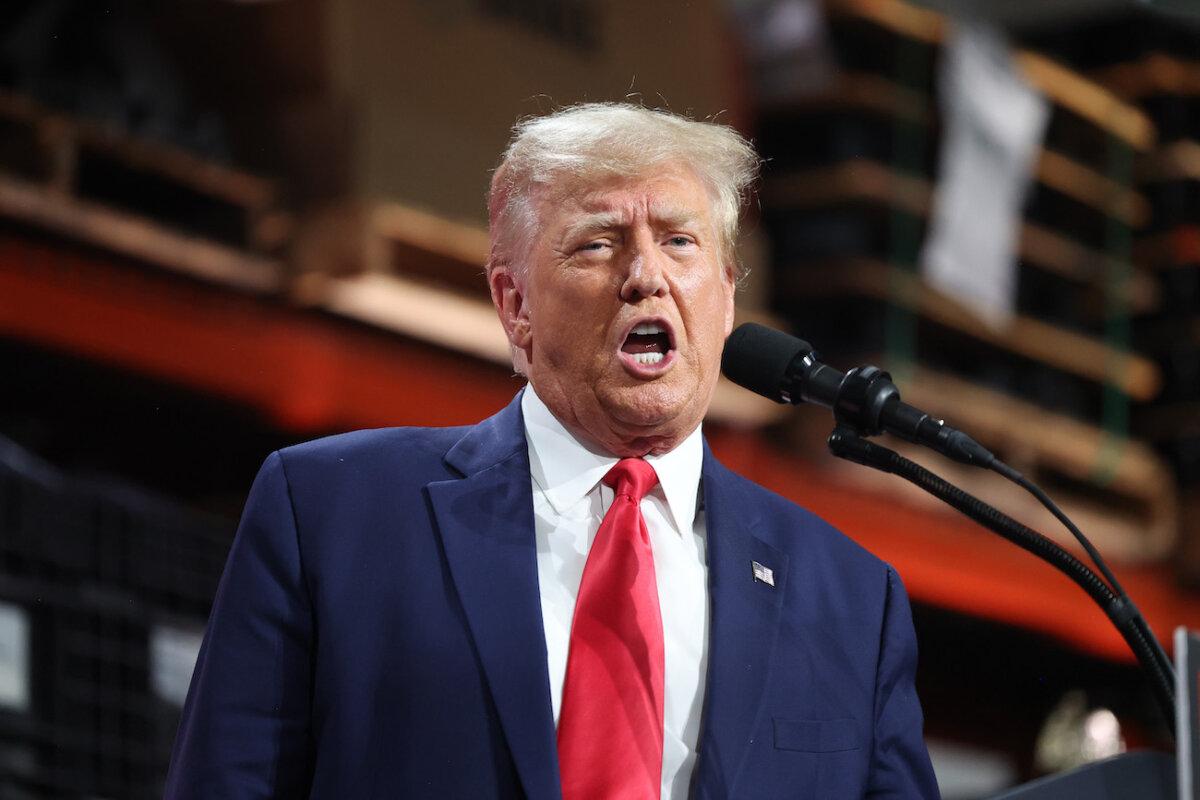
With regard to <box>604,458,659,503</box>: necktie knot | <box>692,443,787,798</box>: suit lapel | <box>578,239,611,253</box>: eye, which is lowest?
<box>692,443,787,798</box>: suit lapel

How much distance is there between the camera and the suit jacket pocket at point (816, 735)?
1.20 meters

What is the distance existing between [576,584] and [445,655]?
0.12 meters

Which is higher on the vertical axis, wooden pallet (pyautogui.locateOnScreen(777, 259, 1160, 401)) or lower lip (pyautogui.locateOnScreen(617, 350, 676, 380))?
wooden pallet (pyautogui.locateOnScreen(777, 259, 1160, 401))

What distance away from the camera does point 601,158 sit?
50.6 inches

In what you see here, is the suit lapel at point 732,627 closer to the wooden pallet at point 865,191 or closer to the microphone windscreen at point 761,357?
the microphone windscreen at point 761,357

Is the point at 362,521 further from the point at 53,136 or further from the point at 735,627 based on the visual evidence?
the point at 53,136

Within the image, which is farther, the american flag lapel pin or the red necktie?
the american flag lapel pin

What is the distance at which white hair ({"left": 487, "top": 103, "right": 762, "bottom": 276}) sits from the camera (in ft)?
4.24

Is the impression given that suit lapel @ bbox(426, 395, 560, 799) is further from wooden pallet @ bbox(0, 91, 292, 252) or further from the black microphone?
wooden pallet @ bbox(0, 91, 292, 252)

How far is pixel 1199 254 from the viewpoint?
19.1ft

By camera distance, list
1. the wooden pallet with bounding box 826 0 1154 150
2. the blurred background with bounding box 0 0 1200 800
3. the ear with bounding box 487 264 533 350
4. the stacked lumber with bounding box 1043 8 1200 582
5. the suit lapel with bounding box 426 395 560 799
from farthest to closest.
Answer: the stacked lumber with bounding box 1043 8 1200 582, the wooden pallet with bounding box 826 0 1154 150, the blurred background with bounding box 0 0 1200 800, the ear with bounding box 487 264 533 350, the suit lapel with bounding box 426 395 560 799

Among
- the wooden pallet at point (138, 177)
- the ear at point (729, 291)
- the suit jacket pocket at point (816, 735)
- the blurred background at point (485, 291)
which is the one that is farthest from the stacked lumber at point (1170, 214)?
the suit jacket pocket at point (816, 735)

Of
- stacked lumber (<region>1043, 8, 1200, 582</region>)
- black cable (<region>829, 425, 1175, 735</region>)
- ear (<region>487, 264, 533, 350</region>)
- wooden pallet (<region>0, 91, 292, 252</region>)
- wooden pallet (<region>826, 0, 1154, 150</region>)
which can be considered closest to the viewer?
black cable (<region>829, 425, 1175, 735</region>)

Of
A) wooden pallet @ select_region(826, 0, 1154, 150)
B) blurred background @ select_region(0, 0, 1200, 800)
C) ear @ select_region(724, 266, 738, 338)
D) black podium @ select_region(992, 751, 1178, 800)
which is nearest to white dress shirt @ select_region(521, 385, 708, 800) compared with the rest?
ear @ select_region(724, 266, 738, 338)
